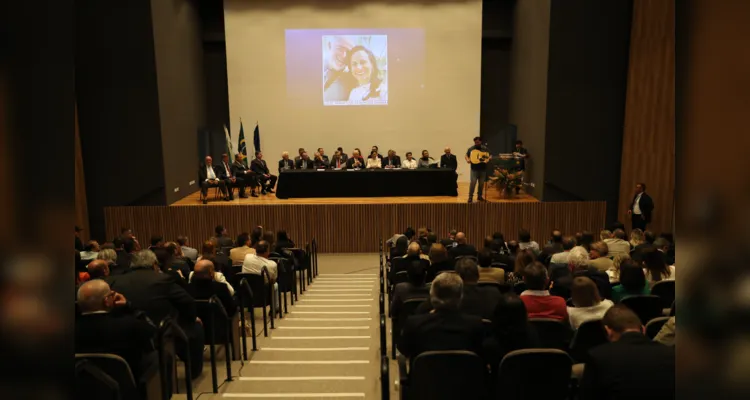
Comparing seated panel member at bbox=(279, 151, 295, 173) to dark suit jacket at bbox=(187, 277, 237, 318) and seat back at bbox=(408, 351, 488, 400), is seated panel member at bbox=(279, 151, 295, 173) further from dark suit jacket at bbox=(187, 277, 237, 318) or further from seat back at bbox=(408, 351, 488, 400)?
seat back at bbox=(408, 351, 488, 400)

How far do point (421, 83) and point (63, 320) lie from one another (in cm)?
1354

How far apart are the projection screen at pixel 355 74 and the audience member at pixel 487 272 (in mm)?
9451

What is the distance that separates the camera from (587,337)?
2.95 meters

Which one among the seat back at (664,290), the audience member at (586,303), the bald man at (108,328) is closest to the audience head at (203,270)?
the bald man at (108,328)

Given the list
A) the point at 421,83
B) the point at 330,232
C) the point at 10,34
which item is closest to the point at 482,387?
the point at 10,34

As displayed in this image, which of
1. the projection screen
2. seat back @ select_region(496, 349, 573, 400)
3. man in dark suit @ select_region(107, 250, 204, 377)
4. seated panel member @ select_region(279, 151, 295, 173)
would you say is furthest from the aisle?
the projection screen

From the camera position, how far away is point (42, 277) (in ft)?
1.46

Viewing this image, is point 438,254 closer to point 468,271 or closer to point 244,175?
point 468,271

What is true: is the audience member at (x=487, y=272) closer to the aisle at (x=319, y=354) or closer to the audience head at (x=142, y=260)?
the aisle at (x=319, y=354)

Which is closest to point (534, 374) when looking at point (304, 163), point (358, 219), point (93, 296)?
point (93, 296)

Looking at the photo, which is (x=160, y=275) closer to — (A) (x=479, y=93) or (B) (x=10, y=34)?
(B) (x=10, y=34)

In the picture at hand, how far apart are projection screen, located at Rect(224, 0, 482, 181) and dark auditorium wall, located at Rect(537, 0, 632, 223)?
133 inches

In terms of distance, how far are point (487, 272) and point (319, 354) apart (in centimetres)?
146

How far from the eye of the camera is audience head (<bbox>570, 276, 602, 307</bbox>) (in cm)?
314
